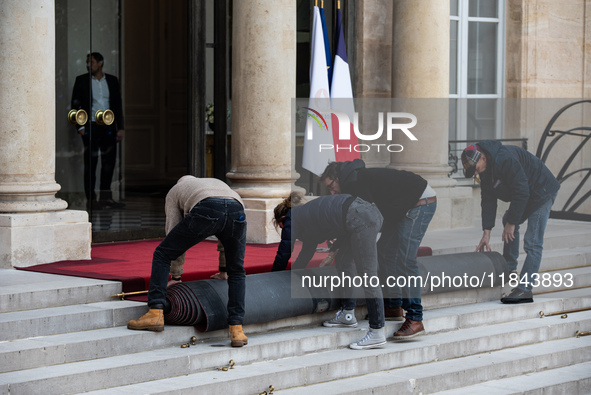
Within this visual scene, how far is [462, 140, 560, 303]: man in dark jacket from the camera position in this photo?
8539 mm

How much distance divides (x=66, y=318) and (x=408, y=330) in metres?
2.50

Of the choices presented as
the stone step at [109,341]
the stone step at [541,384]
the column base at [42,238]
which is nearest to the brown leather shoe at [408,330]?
the stone step at [109,341]

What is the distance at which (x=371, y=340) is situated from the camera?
7348 mm

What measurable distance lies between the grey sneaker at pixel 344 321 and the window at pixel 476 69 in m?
6.26

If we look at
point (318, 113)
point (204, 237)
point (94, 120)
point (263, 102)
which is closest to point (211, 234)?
point (204, 237)

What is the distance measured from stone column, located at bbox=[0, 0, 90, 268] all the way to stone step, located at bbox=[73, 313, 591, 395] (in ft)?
7.82

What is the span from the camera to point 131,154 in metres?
15.4

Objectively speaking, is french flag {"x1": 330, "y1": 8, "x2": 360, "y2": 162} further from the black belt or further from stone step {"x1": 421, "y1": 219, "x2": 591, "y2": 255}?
the black belt

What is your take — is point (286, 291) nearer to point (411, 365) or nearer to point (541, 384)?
point (411, 365)

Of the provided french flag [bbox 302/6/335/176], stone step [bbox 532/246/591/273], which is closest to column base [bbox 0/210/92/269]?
french flag [bbox 302/6/335/176]

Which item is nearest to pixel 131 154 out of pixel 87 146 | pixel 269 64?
pixel 87 146

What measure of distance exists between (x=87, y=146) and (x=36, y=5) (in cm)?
288

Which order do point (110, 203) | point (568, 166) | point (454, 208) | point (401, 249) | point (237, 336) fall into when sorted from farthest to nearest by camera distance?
point (568, 166) < point (110, 203) < point (454, 208) < point (401, 249) < point (237, 336)

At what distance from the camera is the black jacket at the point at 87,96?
1068cm
